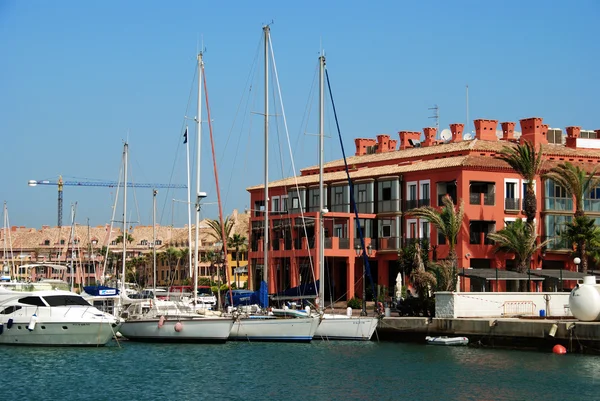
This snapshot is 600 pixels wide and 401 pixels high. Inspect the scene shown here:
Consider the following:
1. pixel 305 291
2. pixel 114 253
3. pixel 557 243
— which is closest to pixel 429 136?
pixel 557 243

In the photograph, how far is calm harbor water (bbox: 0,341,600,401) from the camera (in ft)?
125

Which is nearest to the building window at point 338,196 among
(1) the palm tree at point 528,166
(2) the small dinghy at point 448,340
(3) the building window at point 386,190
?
(3) the building window at point 386,190

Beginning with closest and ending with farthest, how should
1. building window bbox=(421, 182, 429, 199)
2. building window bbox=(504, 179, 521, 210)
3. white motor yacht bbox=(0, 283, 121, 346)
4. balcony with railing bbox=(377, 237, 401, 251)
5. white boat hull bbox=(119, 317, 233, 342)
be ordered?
white motor yacht bbox=(0, 283, 121, 346) < white boat hull bbox=(119, 317, 233, 342) < building window bbox=(504, 179, 521, 210) < building window bbox=(421, 182, 429, 199) < balcony with railing bbox=(377, 237, 401, 251)

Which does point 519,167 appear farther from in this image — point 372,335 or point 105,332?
point 105,332

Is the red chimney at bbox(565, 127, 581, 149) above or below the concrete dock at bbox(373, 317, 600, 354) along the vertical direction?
above

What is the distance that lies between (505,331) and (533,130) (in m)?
30.3

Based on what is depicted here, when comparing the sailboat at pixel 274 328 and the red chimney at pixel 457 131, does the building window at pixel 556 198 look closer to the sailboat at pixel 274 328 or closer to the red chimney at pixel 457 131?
the red chimney at pixel 457 131

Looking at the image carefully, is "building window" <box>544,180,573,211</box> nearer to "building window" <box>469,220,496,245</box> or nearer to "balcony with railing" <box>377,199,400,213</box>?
"building window" <box>469,220,496,245</box>

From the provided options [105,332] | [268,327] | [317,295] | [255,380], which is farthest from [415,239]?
[255,380]

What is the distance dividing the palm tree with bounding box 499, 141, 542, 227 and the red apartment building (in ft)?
9.29

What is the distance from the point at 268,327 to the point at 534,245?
21.8m

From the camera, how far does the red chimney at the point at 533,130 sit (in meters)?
77.3

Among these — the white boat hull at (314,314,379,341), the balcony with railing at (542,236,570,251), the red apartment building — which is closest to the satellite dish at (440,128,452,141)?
the red apartment building

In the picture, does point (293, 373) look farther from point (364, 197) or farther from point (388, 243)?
point (364, 197)
